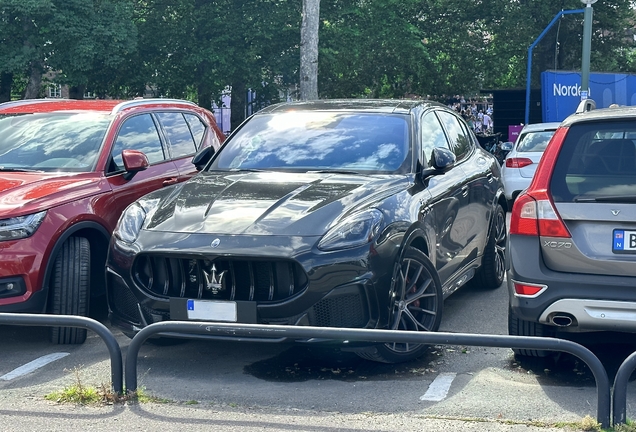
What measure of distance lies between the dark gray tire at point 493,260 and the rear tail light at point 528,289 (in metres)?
3.02

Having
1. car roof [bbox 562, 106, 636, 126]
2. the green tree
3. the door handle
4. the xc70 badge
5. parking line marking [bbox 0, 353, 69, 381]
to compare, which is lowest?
parking line marking [bbox 0, 353, 69, 381]

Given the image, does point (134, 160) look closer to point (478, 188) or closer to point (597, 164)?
point (478, 188)

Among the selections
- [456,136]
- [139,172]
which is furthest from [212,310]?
[456,136]

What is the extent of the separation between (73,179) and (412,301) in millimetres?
2817

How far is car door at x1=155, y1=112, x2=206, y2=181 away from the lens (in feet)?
27.6

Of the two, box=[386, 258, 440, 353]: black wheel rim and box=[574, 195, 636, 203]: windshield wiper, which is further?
box=[386, 258, 440, 353]: black wheel rim

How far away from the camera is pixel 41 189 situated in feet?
21.5

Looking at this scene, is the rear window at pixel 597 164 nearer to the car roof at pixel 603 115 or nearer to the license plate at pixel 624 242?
the car roof at pixel 603 115

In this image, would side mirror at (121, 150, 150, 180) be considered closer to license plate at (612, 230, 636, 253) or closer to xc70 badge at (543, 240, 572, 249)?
xc70 badge at (543, 240, 572, 249)

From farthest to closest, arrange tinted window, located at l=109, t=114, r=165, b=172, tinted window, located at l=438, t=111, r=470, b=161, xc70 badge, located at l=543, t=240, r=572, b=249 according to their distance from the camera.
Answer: tinted window, located at l=438, t=111, r=470, b=161 < tinted window, located at l=109, t=114, r=165, b=172 < xc70 badge, located at l=543, t=240, r=572, b=249

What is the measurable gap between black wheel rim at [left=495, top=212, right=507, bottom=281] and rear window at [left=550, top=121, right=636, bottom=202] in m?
3.24

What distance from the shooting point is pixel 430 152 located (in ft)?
22.9

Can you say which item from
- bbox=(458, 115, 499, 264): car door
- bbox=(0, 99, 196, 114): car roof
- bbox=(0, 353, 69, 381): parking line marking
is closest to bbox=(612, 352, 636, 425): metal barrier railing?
bbox=(458, 115, 499, 264): car door

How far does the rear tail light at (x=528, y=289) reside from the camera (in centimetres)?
518
